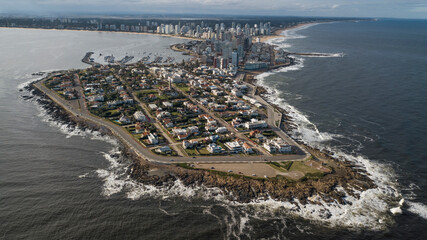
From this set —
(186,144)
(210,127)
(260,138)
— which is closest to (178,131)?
(186,144)

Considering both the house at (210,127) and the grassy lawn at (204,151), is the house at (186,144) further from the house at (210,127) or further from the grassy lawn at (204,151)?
the house at (210,127)

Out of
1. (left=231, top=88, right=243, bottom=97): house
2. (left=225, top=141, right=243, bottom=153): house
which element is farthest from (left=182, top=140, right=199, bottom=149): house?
(left=231, top=88, right=243, bottom=97): house

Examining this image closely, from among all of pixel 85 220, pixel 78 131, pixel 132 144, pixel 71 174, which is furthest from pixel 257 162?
pixel 78 131

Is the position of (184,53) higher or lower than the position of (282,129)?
higher

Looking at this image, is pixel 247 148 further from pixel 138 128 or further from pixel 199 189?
pixel 138 128

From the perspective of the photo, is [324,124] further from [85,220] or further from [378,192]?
[85,220]

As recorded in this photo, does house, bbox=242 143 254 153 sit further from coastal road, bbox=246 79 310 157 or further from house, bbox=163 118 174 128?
house, bbox=163 118 174 128
